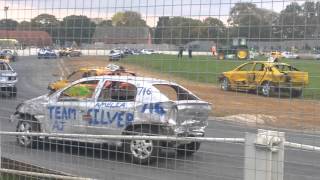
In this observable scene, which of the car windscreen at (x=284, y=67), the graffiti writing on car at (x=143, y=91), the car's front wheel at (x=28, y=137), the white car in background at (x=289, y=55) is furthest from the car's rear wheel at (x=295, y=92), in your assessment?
the car's front wheel at (x=28, y=137)

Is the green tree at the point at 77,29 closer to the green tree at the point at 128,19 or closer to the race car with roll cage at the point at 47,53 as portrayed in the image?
the race car with roll cage at the point at 47,53

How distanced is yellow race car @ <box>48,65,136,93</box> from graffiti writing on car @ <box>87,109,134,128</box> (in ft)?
1.74

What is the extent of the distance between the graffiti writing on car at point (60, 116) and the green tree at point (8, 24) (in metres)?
1.22

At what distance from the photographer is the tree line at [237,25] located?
5.39 m

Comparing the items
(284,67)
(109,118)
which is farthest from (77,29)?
(284,67)

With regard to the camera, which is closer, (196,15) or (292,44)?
(292,44)

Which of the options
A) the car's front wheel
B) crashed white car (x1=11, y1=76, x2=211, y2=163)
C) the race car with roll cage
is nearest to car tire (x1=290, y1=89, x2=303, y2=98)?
crashed white car (x1=11, y1=76, x2=211, y2=163)

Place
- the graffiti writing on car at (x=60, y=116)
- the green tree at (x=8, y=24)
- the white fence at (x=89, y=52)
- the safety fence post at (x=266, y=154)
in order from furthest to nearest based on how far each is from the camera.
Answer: the graffiti writing on car at (x=60, y=116) < the green tree at (x=8, y=24) < the white fence at (x=89, y=52) < the safety fence post at (x=266, y=154)

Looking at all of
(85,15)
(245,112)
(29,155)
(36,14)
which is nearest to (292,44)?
(245,112)

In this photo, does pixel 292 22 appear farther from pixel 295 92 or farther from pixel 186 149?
pixel 186 149

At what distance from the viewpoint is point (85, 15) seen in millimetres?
7090

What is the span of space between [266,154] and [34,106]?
16.5 feet

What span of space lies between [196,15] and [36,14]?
249 centimetres

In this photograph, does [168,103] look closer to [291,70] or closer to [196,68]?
[196,68]
